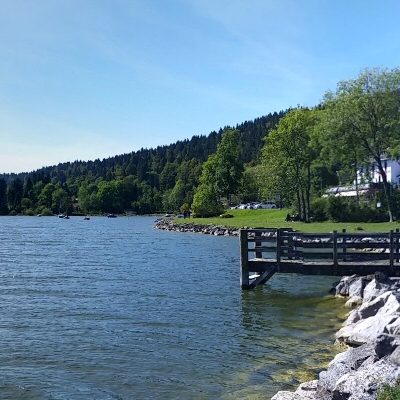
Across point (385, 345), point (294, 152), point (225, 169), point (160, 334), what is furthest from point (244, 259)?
point (225, 169)

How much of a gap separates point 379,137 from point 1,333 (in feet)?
149

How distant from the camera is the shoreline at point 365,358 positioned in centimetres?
773

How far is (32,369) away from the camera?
12234mm

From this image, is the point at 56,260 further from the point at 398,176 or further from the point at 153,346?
the point at 398,176

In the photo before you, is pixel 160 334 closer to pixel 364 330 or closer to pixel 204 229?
pixel 364 330

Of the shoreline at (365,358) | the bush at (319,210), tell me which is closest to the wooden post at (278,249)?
the shoreline at (365,358)

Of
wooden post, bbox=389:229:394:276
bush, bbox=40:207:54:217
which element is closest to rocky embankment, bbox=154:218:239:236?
Answer: wooden post, bbox=389:229:394:276

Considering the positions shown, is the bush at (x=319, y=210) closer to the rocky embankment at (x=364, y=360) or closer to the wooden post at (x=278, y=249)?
the wooden post at (x=278, y=249)

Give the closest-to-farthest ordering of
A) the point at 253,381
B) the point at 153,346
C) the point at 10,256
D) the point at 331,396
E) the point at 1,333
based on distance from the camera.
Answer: the point at 331,396 → the point at 253,381 → the point at 153,346 → the point at 1,333 → the point at 10,256

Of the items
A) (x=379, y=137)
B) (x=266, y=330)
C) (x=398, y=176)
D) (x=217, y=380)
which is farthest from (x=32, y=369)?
(x=398, y=176)

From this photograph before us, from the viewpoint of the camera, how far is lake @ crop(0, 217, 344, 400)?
11.2 metres

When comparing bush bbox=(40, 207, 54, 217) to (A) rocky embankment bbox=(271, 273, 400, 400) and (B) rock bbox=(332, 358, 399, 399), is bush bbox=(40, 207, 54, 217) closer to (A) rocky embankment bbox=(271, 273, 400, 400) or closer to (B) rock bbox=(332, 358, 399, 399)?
(A) rocky embankment bbox=(271, 273, 400, 400)

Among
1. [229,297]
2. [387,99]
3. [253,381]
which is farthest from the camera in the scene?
[387,99]

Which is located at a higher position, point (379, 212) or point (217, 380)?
point (379, 212)
